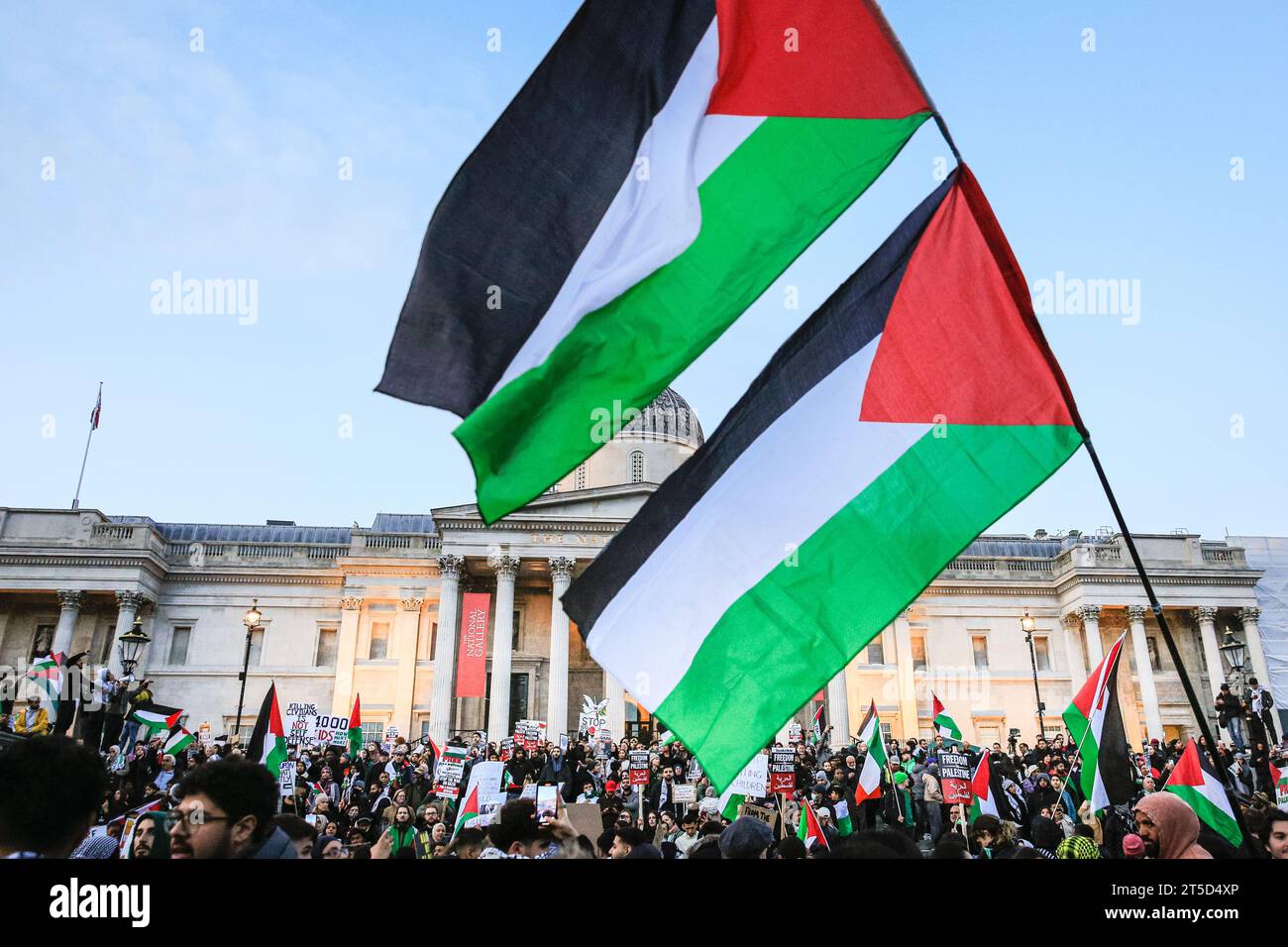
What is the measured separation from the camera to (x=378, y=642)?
47781mm

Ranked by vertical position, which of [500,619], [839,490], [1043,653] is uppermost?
[500,619]

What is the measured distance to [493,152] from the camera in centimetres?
511

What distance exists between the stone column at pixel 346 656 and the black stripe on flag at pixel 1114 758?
134ft

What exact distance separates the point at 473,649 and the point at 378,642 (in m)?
9.88

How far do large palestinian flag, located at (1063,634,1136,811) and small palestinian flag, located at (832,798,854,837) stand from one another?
6.29m

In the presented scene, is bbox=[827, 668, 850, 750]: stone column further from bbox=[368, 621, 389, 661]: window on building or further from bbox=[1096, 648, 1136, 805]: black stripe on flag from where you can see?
bbox=[1096, 648, 1136, 805]: black stripe on flag

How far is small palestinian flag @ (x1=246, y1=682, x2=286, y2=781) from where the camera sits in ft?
51.9

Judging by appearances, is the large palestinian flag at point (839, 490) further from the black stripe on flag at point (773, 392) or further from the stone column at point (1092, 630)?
the stone column at point (1092, 630)

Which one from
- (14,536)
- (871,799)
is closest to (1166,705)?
(871,799)

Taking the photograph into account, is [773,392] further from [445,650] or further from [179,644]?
[179,644]

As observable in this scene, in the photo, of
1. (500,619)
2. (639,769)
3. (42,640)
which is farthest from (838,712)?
Answer: (42,640)

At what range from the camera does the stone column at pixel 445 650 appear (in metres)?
41.1

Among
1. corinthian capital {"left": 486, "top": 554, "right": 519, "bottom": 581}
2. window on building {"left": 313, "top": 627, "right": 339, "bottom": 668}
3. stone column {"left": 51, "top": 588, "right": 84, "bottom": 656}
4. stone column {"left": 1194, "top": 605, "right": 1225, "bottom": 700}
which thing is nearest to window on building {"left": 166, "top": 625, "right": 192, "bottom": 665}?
stone column {"left": 51, "top": 588, "right": 84, "bottom": 656}
